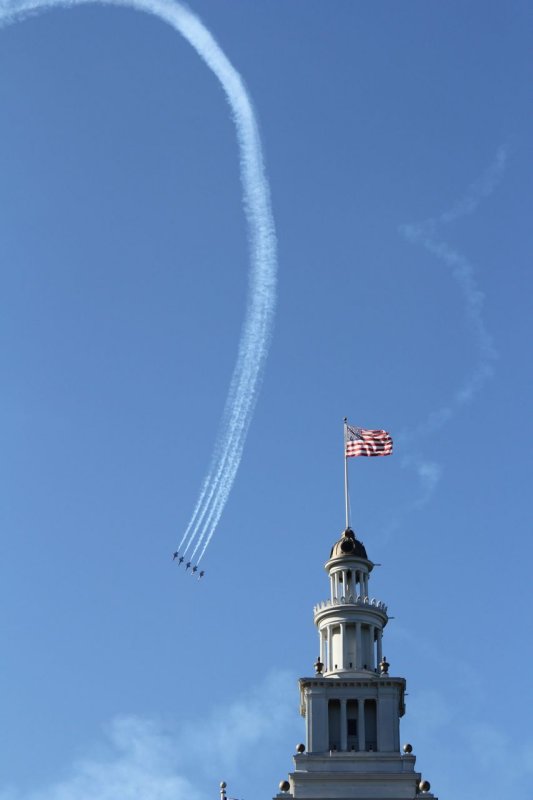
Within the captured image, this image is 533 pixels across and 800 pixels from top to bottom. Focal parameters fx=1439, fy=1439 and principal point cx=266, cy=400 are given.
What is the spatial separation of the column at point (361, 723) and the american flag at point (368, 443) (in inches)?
946

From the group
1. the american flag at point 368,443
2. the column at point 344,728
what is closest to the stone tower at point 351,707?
the column at point 344,728

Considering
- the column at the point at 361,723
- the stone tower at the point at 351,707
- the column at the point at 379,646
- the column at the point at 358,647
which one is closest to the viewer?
the stone tower at the point at 351,707

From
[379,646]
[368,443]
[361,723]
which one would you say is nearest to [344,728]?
[361,723]

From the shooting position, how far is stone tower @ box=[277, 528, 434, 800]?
407ft

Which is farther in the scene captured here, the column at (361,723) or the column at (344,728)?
the column at (361,723)

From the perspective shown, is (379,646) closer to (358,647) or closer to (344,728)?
(358,647)

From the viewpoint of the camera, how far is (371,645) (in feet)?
445

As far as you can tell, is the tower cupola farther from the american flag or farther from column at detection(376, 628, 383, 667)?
the american flag

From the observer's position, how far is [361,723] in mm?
128750

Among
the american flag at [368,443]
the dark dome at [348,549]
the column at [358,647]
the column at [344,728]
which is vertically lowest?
the column at [344,728]

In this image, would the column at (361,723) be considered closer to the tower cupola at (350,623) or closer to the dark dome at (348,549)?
the tower cupola at (350,623)

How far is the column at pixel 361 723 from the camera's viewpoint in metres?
128

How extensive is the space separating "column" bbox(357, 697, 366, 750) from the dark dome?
51.5 ft

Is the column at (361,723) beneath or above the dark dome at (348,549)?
beneath
